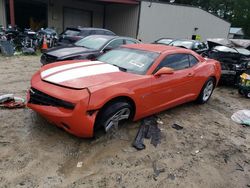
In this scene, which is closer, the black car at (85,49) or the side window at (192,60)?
the side window at (192,60)

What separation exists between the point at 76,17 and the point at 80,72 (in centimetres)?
1546

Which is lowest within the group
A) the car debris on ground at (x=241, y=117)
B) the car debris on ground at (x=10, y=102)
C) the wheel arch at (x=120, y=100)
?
the car debris on ground at (x=241, y=117)

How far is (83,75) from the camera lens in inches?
150

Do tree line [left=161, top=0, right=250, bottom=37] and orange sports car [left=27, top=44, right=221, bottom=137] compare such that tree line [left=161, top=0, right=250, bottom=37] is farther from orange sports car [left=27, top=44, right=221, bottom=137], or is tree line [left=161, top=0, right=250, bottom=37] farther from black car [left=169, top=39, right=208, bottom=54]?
orange sports car [left=27, top=44, right=221, bottom=137]

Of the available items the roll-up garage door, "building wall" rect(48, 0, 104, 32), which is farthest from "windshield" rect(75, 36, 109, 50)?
the roll-up garage door

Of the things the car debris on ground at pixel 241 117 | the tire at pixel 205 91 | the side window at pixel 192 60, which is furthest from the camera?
the tire at pixel 205 91

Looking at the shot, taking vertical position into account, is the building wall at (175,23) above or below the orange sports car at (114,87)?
above

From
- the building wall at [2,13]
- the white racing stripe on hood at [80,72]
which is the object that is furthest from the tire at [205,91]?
the building wall at [2,13]

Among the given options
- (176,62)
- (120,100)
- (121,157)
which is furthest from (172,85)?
(121,157)

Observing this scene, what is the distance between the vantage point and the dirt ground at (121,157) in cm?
295

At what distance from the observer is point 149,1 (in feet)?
58.6

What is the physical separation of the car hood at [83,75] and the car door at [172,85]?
1.61 feet

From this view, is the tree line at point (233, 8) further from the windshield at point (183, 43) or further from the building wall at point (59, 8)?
Result: the windshield at point (183, 43)

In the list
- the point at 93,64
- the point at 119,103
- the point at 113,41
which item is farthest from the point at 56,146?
the point at 113,41
